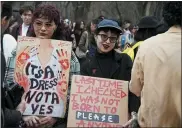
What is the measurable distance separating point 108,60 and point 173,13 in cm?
101

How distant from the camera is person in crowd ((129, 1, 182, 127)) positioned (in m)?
3.25

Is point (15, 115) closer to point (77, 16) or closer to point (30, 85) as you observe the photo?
point (30, 85)

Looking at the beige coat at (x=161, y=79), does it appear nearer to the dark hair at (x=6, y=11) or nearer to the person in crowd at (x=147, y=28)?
the dark hair at (x=6, y=11)

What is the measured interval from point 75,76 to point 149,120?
2.77 ft

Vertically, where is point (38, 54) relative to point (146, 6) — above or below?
below

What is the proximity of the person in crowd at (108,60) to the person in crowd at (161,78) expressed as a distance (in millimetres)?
757

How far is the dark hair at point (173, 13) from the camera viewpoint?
341 cm

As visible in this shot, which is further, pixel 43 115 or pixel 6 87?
pixel 43 115

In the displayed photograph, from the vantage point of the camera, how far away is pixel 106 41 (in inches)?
167

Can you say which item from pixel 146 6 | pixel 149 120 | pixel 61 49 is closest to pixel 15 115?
pixel 61 49

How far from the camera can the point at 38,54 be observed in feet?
13.3

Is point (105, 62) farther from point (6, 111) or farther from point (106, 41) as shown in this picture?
point (6, 111)

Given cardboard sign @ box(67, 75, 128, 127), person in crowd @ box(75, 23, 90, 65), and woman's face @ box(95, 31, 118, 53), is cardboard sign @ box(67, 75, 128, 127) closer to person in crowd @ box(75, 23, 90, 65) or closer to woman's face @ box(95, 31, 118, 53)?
woman's face @ box(95, 31, 118, 53)

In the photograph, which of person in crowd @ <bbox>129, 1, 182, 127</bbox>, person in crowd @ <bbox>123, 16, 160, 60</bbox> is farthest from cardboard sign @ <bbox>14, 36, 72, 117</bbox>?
person in crowd @ <bbox>123, 16, 160, 60</bbox>
